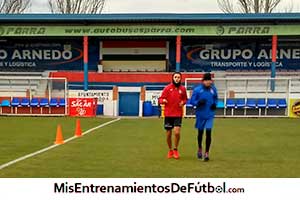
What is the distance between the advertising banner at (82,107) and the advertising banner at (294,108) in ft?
41.4

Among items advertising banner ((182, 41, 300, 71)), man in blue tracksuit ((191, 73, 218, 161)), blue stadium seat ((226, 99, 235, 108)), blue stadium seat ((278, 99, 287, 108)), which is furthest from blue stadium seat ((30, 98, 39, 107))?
man in blue tracksuit ((191, 73, 218, 161))

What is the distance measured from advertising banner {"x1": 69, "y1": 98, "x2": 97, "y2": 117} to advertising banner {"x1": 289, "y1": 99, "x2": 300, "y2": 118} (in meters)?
12.6

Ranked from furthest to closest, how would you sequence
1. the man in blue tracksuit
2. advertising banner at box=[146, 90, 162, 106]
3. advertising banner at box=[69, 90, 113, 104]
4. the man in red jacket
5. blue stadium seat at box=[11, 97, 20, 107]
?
advertising banner at box=[146, 90, 162, 106] → advertising banner at box=[69, 90, 113, 104] → blue stadium seat at box=[11, 97, 20, 107] → the man in red jacket → the man in blue tracksuit

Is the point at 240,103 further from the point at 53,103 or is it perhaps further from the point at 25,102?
the point at 25,102

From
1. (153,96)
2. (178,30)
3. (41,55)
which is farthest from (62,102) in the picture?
(41,55)

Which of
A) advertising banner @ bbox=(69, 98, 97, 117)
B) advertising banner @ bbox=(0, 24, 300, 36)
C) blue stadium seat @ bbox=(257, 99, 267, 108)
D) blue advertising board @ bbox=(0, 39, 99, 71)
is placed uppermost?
advertising banner @ bbox=(0, 24, 300, 36)

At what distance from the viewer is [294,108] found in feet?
96.2

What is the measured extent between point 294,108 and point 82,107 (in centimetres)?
1358

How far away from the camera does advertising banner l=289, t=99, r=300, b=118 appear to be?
29172 mm

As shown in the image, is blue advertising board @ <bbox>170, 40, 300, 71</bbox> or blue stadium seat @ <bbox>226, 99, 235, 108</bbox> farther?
blue advertising board @ <bbox>170, 40, 300, 71</bbox>

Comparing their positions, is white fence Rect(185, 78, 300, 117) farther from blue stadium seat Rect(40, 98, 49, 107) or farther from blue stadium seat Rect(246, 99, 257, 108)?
blue stadium seat Rect(40, 98, 49, 107)

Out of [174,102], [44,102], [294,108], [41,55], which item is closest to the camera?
[174,102]

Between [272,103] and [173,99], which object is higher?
[173,99]

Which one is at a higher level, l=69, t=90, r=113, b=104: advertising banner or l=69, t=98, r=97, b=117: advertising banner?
l=69, t=90, r=113, b=104: advertising banner
